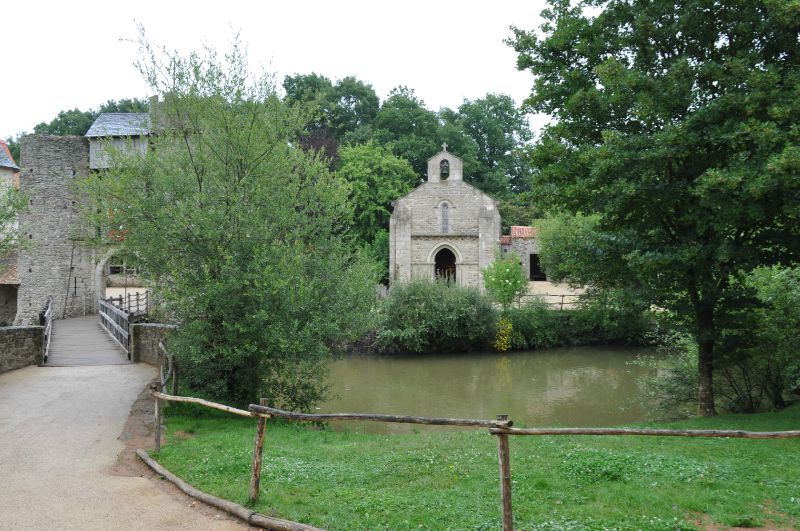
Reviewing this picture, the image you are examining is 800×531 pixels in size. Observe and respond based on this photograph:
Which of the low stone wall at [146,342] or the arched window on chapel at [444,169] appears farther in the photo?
the arched window on chapel at [444,169]

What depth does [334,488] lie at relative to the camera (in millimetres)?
6332

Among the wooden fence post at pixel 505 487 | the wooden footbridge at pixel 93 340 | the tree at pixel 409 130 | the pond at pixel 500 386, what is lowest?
the pond at pixel 500 386

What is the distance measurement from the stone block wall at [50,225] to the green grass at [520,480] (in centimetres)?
2069

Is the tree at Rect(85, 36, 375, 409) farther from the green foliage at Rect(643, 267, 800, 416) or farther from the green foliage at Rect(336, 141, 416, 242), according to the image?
the green foliage at Rect(336, 141, 416, 242)

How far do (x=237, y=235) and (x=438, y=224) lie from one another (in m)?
23.4

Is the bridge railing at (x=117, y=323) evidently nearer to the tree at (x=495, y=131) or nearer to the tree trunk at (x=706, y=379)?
the tree trunk at (x=706, y=379)

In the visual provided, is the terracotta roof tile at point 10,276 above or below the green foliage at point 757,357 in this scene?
above

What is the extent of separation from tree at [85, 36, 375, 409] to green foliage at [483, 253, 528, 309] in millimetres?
15933

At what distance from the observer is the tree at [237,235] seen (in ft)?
35.0

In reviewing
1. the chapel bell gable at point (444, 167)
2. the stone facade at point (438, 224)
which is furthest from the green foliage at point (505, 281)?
the chapel bell gable at point (444, 167)

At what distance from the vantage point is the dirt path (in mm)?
5762

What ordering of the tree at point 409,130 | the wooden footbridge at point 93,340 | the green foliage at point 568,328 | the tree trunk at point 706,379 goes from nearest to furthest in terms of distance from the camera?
the tree trunk at point 706,379
the wooden footbridge at point 93,340
the green foliage at point 568,328
the tree at point 409,130

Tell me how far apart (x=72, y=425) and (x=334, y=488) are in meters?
5.67

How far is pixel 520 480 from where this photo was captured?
250 inches
